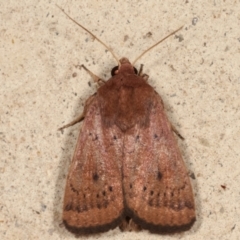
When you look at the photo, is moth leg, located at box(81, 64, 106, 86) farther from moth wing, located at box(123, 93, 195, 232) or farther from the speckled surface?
moth wing, located at box(123, 93, 195, 232)

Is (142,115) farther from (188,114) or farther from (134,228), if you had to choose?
(134,228)

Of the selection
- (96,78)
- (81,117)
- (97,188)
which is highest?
(96,78)

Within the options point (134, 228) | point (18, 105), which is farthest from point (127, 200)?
point (18, 105)

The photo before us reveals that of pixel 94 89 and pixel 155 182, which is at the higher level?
pixel 94 89

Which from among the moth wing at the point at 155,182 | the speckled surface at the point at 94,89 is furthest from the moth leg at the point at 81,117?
the moth wing at the point at 155,182

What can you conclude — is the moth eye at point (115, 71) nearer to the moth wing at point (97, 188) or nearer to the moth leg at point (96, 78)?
the moth leg at point (96, 78)

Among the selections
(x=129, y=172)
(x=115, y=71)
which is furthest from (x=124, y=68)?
(x=129, y=172)

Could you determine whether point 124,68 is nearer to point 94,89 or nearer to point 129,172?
point 94,89
